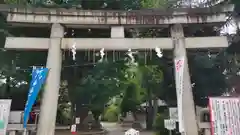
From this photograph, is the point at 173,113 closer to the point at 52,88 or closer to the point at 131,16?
the point at 131,16

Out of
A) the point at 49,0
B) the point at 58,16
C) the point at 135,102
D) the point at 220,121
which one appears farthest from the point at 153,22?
the point at 135,102

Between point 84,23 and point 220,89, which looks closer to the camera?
point 84,23

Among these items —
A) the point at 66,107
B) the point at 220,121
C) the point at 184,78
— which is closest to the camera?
the point at 220,121

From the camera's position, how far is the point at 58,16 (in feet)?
25.9

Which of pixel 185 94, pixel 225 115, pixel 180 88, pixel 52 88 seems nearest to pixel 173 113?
pixel 185 94

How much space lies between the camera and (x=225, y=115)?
706cm

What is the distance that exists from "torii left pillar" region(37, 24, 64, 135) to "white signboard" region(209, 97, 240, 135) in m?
4.71

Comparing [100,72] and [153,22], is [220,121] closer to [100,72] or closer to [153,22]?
[153,22]

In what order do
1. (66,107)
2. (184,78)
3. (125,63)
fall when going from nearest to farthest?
(184,78) < (125,63) < (66,107)

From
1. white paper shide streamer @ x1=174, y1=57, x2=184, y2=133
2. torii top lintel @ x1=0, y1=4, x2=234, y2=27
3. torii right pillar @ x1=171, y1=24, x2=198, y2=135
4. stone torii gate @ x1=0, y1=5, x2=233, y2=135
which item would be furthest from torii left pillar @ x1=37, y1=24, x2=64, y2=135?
torii right pillar @ x1=171, y1=24, x2=198, y2=135

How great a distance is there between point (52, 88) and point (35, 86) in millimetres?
491

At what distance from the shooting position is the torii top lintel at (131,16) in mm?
7828

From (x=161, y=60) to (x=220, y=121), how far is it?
5.01 m

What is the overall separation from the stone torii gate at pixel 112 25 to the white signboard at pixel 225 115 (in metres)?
0.79
